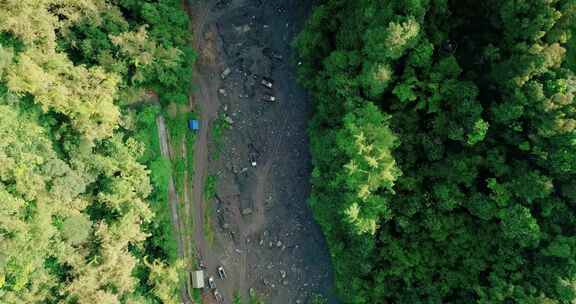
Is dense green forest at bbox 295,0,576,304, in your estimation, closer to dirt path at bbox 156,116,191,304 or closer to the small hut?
the small hut

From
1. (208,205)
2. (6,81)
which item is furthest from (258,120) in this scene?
(6,81)

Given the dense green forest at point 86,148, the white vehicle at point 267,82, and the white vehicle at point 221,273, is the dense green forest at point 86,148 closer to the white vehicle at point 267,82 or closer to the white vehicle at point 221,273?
the white vehicle at point 221,273

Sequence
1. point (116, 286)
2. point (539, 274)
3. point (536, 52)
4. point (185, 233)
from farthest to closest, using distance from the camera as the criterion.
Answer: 1. point (185, 233)
2. point (116, 286)
3. point (539, 274)
4. point (536, 52)

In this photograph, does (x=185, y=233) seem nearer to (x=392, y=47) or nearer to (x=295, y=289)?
(x=295, y=289)

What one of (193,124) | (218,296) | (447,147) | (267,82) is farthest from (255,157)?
(447,147)

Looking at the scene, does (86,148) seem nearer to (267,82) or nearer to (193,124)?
(193,124)

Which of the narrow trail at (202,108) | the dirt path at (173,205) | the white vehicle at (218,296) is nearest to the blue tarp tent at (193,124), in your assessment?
the narrow trail at (202,108)
